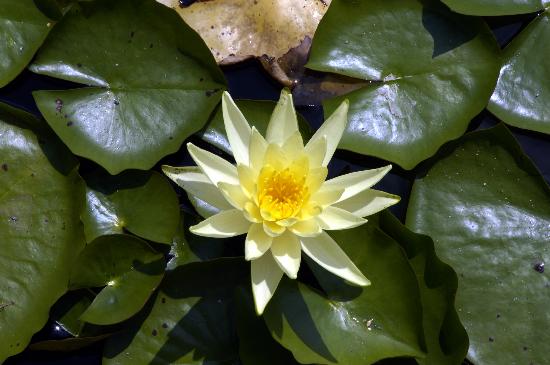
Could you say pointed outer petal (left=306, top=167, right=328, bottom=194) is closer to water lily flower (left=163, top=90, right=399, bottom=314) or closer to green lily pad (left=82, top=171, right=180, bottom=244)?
water lily flower (left=163, top=90, right=399, bottom=314)

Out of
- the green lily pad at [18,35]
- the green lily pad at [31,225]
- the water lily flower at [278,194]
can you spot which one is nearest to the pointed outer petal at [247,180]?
the water lily flower at [278,194]

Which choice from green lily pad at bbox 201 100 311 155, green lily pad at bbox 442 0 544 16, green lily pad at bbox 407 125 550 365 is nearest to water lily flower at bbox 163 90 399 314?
green lily pad at bbox 201 100 311 155

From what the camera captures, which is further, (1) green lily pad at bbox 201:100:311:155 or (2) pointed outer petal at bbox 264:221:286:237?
(1) green lily pad at bbox 201:100:311:155

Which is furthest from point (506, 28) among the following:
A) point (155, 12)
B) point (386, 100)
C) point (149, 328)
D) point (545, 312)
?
point (149, 328)

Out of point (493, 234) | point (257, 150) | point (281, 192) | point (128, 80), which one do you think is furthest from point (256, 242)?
point (493, 234)

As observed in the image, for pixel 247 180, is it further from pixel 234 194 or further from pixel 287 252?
pixel 287 252

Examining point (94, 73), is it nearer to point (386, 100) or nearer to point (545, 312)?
point (386, 100)

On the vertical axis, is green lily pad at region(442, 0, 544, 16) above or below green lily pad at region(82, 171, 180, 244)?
above
